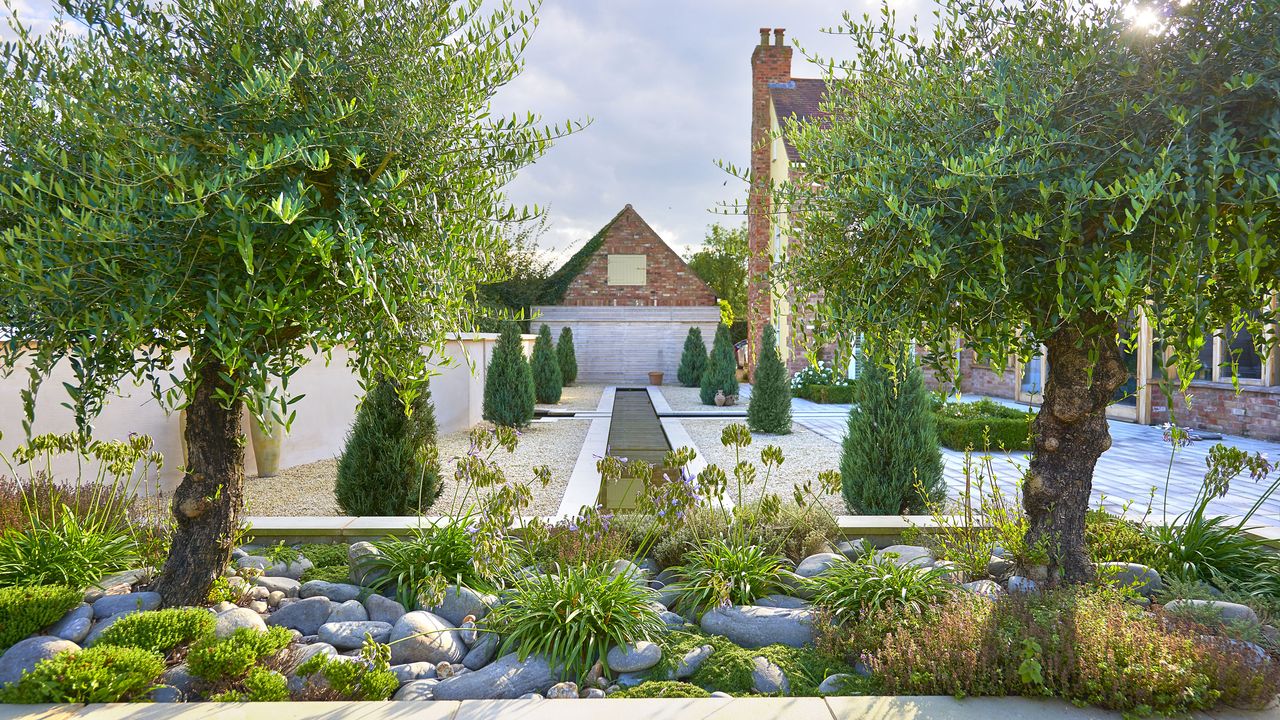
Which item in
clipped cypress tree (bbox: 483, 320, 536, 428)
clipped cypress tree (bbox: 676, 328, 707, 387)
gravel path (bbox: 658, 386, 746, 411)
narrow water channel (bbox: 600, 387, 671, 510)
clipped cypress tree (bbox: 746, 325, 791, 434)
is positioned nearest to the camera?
narrow water channel (bbox: 600, 387, 671, 510)

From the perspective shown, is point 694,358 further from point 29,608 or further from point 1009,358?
point 29,608

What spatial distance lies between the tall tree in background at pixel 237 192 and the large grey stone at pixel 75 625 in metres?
0.28

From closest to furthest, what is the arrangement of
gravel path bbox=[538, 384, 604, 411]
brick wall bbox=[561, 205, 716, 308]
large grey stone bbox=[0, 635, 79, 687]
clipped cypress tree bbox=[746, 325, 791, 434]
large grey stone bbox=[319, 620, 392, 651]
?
large grey stone bbox=[0, 635, 79, 687] < large grey stone bbox=[319, 620, 392, 651] < clipped cypress tree bbox=[746, 325, 791, 434] < gravel path bbox=[538, 384, 604, 411] < brick wall bbox=[561, 205, 716, 308]

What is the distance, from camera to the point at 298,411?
8680 mm

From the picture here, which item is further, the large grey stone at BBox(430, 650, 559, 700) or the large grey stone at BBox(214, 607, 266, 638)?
the large grey stone at BBox(214, 607, 266, 638)

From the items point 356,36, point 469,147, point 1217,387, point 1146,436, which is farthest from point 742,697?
point 1217,387

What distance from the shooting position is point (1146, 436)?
10.4 meters

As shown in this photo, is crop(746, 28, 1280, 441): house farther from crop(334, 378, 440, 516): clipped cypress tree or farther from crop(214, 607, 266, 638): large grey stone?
crop(334, 378, 440, 516): clipped cypress tree

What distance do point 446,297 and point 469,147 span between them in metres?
0.68

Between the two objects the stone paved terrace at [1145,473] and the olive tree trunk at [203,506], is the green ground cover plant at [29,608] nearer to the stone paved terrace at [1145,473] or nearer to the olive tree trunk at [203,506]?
the olive tree trunk at [203,506]

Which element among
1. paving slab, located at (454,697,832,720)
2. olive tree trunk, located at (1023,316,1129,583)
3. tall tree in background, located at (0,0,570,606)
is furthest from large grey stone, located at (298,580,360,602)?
olive tree trunk, located at (1023,316,1129,583)

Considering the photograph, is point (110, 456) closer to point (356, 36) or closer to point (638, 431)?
point (356, 36)

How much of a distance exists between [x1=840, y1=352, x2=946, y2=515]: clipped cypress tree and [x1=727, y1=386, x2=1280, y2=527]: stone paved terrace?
1.09 ft

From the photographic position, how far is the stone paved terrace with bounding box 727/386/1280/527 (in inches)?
239
